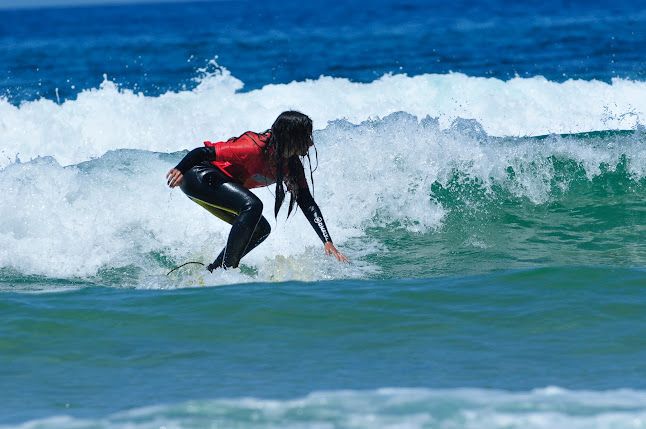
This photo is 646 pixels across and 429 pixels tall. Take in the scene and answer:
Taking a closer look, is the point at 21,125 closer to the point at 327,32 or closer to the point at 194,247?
the point at 194,247

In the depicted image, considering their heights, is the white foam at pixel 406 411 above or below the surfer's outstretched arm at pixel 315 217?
below

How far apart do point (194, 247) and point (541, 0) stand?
4512 cm

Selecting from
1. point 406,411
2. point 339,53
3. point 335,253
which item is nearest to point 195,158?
point 335,253

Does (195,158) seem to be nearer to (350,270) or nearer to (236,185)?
(236,185)

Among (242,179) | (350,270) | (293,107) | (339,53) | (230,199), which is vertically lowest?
(350,270)

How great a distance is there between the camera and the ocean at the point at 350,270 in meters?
3.69

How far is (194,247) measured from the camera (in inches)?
A: 287

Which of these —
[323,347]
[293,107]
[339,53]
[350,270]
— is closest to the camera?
[323,347]

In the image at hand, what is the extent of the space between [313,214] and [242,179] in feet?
1.77

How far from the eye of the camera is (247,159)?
533cm

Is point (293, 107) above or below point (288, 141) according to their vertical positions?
above

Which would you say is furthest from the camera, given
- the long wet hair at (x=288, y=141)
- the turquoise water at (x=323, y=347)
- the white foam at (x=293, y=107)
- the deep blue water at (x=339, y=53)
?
the deep blue water at (x=339, y=53)

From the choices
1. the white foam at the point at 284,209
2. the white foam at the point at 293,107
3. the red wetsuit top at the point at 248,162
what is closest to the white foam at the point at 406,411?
the red wetsuit top at the point at 248,162

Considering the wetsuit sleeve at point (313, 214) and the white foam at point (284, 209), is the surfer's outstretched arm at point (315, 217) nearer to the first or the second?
the wetsuit sleeve at point (313, 214)
